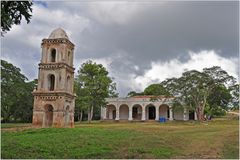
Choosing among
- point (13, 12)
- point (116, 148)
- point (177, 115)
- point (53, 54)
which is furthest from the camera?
point (177, 115)

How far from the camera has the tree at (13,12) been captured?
7.89 m

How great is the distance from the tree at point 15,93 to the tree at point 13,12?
15.5m

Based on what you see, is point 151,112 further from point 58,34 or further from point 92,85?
point 58,34

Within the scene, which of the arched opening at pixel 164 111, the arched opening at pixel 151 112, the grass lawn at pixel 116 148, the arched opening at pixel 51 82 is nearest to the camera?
the grass lawn at pixel 116 148

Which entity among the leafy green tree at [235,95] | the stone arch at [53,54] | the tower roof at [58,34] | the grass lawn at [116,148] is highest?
the tower roof at [58,34]

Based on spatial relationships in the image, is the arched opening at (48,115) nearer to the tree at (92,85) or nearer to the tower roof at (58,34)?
the tower roof at (58,34)

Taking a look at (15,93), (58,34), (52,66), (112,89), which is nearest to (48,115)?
(52,66)

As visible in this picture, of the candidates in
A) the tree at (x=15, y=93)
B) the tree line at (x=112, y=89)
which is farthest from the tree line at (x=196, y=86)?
the tree at (x=15, y=93)

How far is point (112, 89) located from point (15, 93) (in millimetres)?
11478

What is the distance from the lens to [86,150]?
12.2 m

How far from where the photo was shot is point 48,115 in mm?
25422

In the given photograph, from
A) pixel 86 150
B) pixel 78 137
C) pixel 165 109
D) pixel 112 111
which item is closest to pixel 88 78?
pixel 112 111

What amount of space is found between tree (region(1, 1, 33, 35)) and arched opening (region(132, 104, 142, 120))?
122 feet

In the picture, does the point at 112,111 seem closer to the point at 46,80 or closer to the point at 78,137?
the point at 46,80
